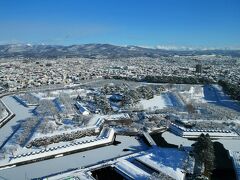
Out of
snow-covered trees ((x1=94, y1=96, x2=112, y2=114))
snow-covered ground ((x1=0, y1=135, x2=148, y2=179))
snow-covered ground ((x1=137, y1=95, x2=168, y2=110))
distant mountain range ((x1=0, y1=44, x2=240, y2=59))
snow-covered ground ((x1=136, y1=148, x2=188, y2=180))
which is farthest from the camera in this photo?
distant mountain range ((x1=0, y1=44, x2=240, y2=59))

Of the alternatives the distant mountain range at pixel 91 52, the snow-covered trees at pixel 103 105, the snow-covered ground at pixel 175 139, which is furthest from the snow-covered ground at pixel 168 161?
the distant mountain range at pixel 91 52

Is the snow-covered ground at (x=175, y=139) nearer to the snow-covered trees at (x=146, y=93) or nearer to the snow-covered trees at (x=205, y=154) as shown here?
the snow-covered trees at (x=205, y=154)

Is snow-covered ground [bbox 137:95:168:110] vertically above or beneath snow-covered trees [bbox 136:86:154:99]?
beneath

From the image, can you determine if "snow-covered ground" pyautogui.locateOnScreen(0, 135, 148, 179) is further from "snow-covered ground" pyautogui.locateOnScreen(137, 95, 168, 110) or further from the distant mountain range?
the distant mountain range

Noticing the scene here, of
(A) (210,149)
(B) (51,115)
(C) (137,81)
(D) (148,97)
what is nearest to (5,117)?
(B) (51,115)

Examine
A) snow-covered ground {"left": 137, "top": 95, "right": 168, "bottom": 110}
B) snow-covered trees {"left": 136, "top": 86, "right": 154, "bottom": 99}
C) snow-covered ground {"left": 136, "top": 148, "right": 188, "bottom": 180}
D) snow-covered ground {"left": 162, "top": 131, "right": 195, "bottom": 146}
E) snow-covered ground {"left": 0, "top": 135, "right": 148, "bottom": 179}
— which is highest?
snow-covered trees {"left": 136, "top": 86, "right": 154, "bottom": 99}

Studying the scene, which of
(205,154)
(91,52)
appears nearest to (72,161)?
(205,154)

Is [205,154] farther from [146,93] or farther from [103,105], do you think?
[146,93]

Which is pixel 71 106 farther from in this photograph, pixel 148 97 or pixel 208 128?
pixel 208 128

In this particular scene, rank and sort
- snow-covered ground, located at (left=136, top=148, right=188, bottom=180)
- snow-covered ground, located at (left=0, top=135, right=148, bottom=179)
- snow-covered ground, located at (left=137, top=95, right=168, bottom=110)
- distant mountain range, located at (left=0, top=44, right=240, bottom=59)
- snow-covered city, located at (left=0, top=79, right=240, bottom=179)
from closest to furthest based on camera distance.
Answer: snow-covered ground, located at (left=136, top=148, right=188, bottom=180) < snow-covered ground, located at (left=0, top=135, right=148, bottom=179) < snow-covered city, located at (left=0, top=79, right=240, bottom=179) < snow-covered ground, located at (left=137, top=95, right=168, bottom=110) < distant mountain range, located at (left=0, top=44, right=240, bottom=59)

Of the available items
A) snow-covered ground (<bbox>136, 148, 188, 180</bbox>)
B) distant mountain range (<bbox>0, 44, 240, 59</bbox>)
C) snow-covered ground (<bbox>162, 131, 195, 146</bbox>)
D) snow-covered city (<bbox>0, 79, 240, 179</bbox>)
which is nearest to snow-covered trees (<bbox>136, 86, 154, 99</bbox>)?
snow-covered city (<bbox>0, 79, 240, 179</bbox>)

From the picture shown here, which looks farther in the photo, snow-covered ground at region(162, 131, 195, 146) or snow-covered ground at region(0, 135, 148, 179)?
snow-covered ground at region(162, 131, 195, 146)
